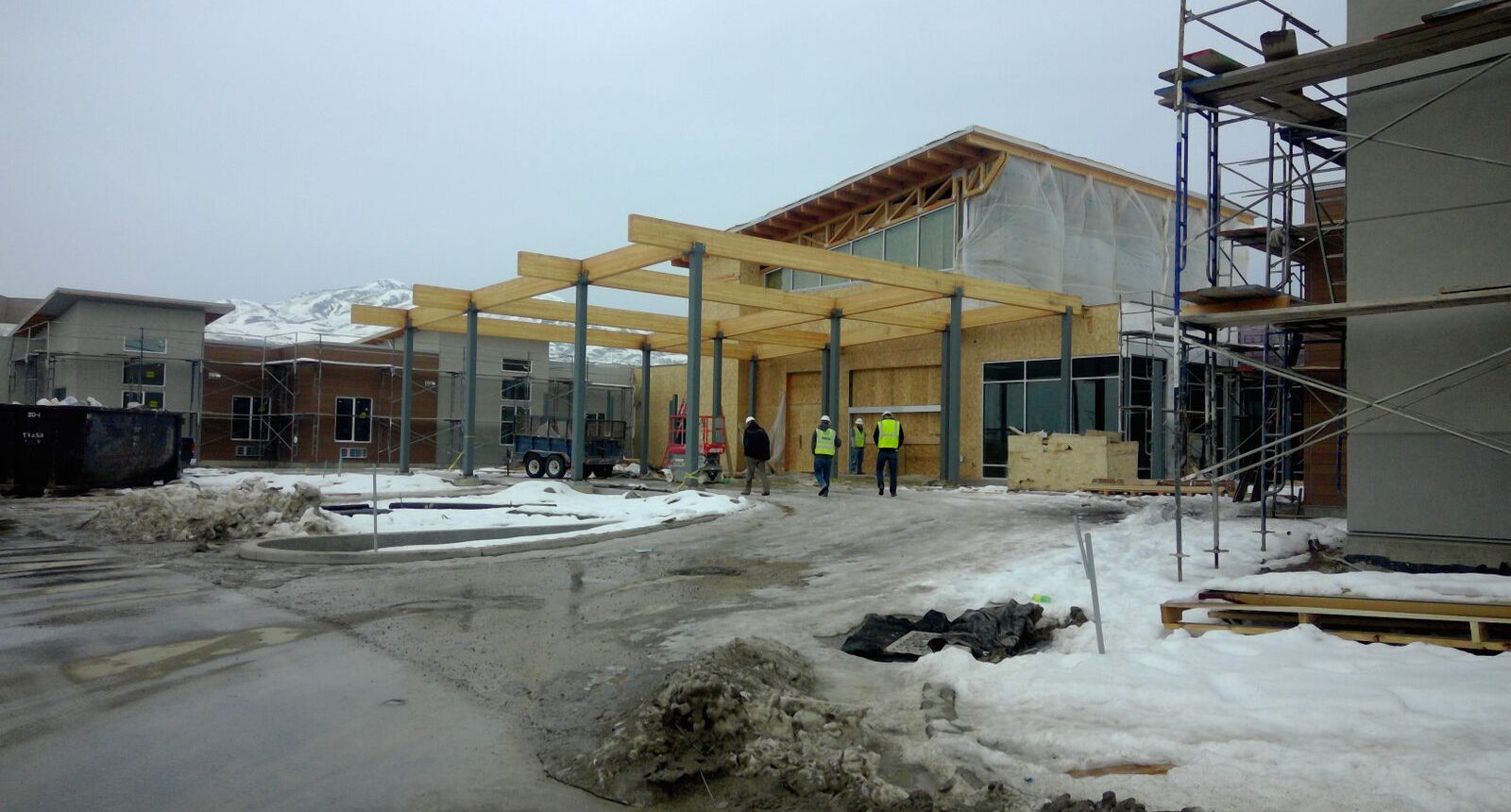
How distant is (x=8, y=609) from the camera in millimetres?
7645

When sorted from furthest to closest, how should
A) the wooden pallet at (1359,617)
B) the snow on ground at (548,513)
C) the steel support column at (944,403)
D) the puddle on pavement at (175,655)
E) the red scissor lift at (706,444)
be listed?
the steel support column at (944,403)
the red scissor lift at (706,444)
the snow on ground at (548,513)
the puddle on pavement at (175,655)
the wooden pallet at (1359,617)

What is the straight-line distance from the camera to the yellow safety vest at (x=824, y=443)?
1806 centimetres

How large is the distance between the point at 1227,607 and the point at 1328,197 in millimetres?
10350

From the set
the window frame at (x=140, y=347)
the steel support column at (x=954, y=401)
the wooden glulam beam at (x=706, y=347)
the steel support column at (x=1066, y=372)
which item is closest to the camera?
the steel support column at (x=1066, y=372)

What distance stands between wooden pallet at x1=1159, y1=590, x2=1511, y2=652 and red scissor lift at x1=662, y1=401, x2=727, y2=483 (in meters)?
13.5

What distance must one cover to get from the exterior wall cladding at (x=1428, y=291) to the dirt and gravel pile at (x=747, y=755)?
6408 mm

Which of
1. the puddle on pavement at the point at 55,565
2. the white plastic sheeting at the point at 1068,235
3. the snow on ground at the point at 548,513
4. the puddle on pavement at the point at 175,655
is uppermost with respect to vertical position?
the white plastic sheeting at the point at 1068,235

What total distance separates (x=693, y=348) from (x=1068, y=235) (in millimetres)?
13056

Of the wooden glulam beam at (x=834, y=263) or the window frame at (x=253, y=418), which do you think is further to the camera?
the window frame at (x=253, y=418)

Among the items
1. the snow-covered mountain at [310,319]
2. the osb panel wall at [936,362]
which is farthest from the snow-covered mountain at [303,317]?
the osb panel wall at [936,362]

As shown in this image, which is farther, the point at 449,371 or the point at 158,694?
the point at 449,371

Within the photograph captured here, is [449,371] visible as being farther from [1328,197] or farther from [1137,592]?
[1137,592]

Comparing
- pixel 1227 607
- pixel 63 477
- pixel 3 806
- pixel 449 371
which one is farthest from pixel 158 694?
pixel 449 371

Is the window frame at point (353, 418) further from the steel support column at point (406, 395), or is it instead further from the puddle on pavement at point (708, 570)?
the puddle on pavement at point (708, 570)
